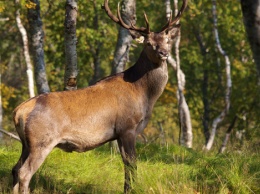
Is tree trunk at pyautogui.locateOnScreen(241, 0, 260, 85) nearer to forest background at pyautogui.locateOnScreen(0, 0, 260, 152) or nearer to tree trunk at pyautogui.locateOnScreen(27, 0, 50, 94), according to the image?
tree trunk at pyautogui.locateOnScreen(27, 0, 50, 94)

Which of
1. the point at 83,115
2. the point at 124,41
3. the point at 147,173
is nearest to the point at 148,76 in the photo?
the point at 83,115

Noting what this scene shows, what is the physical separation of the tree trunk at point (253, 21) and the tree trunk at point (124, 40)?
543 cm

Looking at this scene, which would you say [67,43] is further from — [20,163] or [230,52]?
[230,52]

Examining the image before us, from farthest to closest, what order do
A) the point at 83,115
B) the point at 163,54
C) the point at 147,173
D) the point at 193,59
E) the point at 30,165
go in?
the point at 193,59, the point at 163,54, the point at 83,115, the point at 30,165, the point at 147,173

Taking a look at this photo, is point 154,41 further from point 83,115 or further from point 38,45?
point 38,45

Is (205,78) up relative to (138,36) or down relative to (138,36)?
down

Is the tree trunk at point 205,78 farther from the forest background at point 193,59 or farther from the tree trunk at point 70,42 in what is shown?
the tree trunk at point 70,42

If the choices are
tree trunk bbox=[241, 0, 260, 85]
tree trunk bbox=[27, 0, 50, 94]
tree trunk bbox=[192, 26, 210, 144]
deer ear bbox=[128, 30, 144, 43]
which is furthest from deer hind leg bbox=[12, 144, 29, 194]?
tree trunk bbox=[192, 26, 210, 144]

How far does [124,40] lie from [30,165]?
15.2 feet

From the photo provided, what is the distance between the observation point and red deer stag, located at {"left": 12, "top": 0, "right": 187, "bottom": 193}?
7.55 metres

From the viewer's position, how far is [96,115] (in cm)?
804

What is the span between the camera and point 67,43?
10273mm

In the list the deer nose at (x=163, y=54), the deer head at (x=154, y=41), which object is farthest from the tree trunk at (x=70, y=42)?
the deer nose at (x=163, y=54)

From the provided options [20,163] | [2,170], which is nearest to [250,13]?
[20,163]
